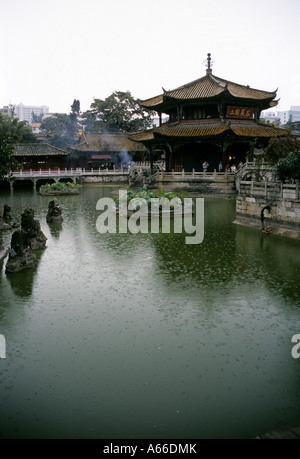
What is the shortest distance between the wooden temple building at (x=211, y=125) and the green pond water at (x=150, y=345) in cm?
2199

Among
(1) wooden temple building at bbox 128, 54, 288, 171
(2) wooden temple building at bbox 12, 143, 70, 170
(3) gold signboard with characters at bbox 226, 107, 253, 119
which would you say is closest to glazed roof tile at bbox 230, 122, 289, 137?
(1) wooden temple building at bbox 128, 54, 288, 171

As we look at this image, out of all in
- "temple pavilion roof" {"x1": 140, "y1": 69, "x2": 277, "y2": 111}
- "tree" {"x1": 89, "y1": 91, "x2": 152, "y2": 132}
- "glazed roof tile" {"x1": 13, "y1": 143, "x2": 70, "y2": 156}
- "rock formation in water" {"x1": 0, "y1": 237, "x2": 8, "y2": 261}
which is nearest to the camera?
"rock formation in water" {"x1": 0, "y1": 237, "x2": 8, "y2": 261}

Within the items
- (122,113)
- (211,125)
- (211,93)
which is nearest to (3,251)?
(211,125)

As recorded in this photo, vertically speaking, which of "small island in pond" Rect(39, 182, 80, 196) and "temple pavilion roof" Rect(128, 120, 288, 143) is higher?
"temple pavilion roof" Rect(128, 120, 288, 143)

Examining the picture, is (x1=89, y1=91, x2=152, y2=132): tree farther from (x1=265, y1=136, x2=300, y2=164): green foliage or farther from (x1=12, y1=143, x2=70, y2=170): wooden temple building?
(x1=265, y1=136, x2=300, y2=164): green foliage

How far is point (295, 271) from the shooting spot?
11.4 meters

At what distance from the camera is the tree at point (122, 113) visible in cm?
6538

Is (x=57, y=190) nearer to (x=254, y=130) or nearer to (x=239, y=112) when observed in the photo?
(x=239, y=112)

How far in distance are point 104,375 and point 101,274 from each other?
5.26 meters

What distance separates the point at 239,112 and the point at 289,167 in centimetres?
2110

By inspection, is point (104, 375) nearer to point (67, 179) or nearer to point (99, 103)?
point (67, 179)

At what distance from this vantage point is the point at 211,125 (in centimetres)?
3409

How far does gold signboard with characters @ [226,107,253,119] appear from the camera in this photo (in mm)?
34281

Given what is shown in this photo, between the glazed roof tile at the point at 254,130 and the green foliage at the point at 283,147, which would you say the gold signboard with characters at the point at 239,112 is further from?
the green foliage at the point at 283,147
